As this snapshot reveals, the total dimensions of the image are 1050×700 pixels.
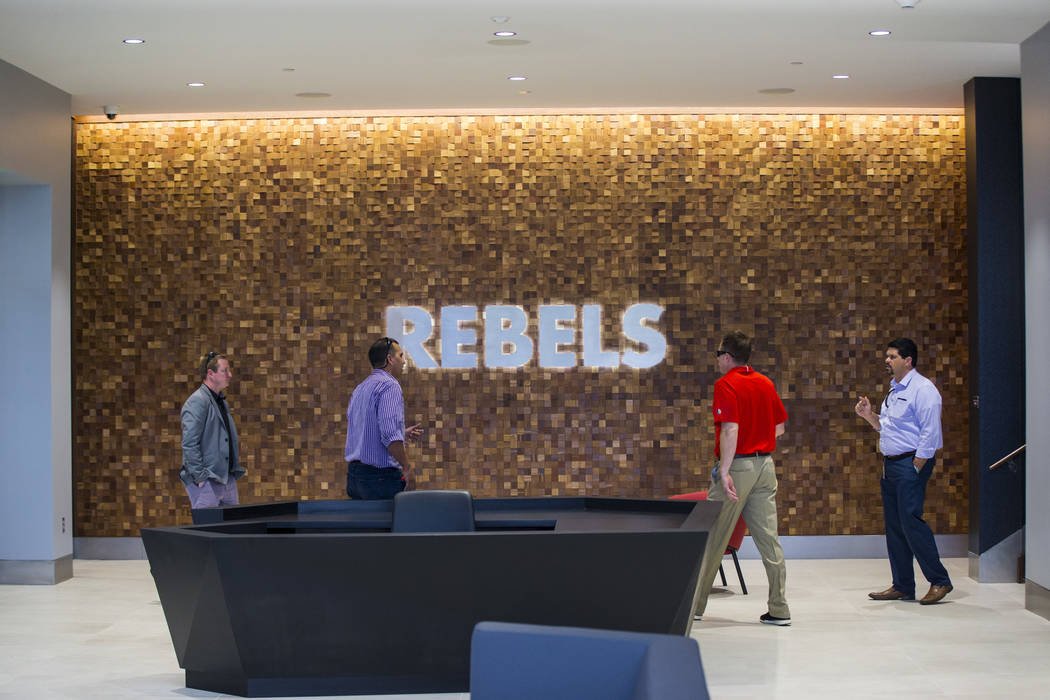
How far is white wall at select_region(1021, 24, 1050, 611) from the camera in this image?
7.01 m

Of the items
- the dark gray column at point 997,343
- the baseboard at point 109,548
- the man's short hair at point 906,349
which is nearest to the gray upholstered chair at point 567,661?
the man's short hair at point 906,349

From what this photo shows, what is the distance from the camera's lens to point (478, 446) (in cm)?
939

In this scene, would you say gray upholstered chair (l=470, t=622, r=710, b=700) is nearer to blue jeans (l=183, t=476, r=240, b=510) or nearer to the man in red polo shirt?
the man in red polo shirt

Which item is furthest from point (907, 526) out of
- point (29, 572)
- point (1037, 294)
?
point (29, 572)

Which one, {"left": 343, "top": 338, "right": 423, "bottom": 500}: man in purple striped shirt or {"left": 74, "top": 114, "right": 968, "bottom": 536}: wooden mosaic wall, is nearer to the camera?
{"left": 343, "top": 338, "right": 423, "bottom": 500}: man in purple striped shirt

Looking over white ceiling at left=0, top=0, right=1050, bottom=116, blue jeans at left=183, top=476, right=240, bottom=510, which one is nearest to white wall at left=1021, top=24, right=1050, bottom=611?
white ceiling at left=0, top=0, right=1050, bottom=116

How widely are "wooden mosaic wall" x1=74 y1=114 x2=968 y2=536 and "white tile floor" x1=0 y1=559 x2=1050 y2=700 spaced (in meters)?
→ 1.38

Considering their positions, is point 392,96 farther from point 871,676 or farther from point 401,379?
point 871,676

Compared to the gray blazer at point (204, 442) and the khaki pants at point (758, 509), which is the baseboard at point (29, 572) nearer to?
the gray blazer at point (204, 442)

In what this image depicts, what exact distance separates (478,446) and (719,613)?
9.26 feet

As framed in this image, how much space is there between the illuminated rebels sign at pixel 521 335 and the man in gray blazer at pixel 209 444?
83.3 inches

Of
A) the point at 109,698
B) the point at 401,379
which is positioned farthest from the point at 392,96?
the point at 109,698

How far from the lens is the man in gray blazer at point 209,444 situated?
7.32 m

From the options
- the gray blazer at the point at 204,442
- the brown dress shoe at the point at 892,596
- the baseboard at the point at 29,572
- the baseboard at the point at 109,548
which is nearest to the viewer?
the gray blazer at the point at 204,442
